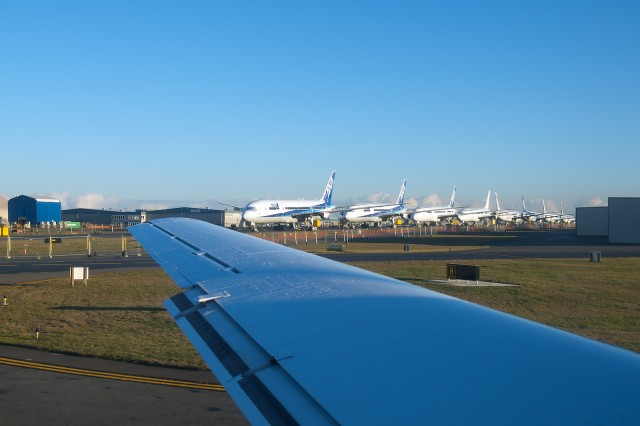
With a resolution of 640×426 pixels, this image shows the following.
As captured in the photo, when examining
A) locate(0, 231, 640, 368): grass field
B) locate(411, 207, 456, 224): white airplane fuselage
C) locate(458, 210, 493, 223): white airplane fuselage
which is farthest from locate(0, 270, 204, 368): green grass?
locate(458, 210, 493, 223): white airplane fuselage

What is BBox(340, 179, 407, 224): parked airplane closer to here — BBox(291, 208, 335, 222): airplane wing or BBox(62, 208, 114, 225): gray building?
BBox(291, 208, 335, 222): airplane wing

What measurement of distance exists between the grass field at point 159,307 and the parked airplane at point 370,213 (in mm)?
72096

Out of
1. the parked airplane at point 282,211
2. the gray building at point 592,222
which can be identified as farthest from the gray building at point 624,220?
the parked airplane at point 282,211

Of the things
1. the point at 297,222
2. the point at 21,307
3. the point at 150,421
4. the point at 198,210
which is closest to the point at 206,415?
the point at 150,421

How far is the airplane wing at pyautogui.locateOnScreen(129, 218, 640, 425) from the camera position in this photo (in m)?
2.68

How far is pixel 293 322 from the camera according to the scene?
14.0ft

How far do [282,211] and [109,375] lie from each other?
77.5 meters

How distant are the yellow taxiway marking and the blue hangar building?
4593 inches

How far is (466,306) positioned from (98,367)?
33.0 feet

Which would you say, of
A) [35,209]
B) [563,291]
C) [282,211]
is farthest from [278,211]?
[563,291]

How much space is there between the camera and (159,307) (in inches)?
821

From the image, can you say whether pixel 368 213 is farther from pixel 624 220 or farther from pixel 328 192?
pixel 624 220

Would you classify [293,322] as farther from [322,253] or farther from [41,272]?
[322,253]

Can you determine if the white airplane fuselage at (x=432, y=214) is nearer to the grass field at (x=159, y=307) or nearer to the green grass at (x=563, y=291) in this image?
the green grass at (x=563, y=291)
